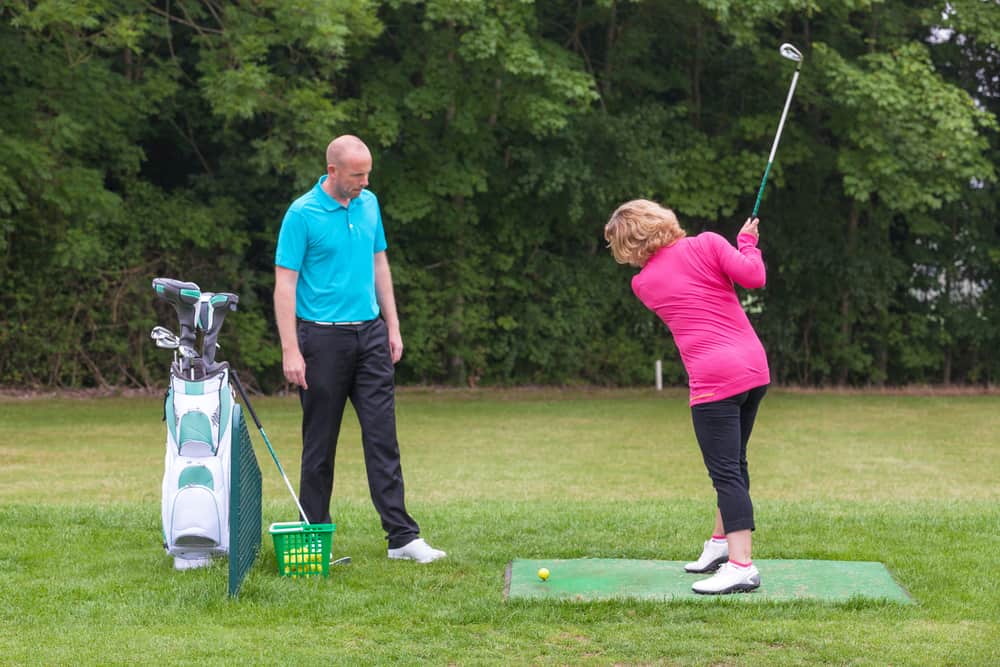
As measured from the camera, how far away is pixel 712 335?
5.25 meters

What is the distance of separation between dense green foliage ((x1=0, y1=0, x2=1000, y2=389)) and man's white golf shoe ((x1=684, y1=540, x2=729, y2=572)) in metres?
9.98

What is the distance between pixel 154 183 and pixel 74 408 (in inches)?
170

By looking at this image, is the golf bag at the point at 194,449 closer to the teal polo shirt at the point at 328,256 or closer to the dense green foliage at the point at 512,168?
the teal polo shirt at the point at 328,256

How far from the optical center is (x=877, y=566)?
19.1ft

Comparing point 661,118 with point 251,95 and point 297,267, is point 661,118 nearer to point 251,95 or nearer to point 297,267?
point 251,95

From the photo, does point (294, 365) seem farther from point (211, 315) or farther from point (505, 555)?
point (505, 555)

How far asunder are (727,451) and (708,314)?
0.56 m

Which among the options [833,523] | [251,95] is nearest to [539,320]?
[251,95]

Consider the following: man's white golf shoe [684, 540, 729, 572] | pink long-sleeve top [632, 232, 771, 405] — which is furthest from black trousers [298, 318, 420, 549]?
pink long-sleeve top [632, 232, 771, 405]

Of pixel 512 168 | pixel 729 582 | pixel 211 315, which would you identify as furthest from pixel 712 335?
pixel 512 168

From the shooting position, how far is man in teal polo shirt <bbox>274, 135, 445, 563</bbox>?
5.82 m

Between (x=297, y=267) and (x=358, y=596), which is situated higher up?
(x=297, y=267)

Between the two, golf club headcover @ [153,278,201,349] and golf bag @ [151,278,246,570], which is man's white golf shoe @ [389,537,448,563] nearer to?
golf bag @ [151,278,246,570]

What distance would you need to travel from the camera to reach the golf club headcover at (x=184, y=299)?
18.9 ft
